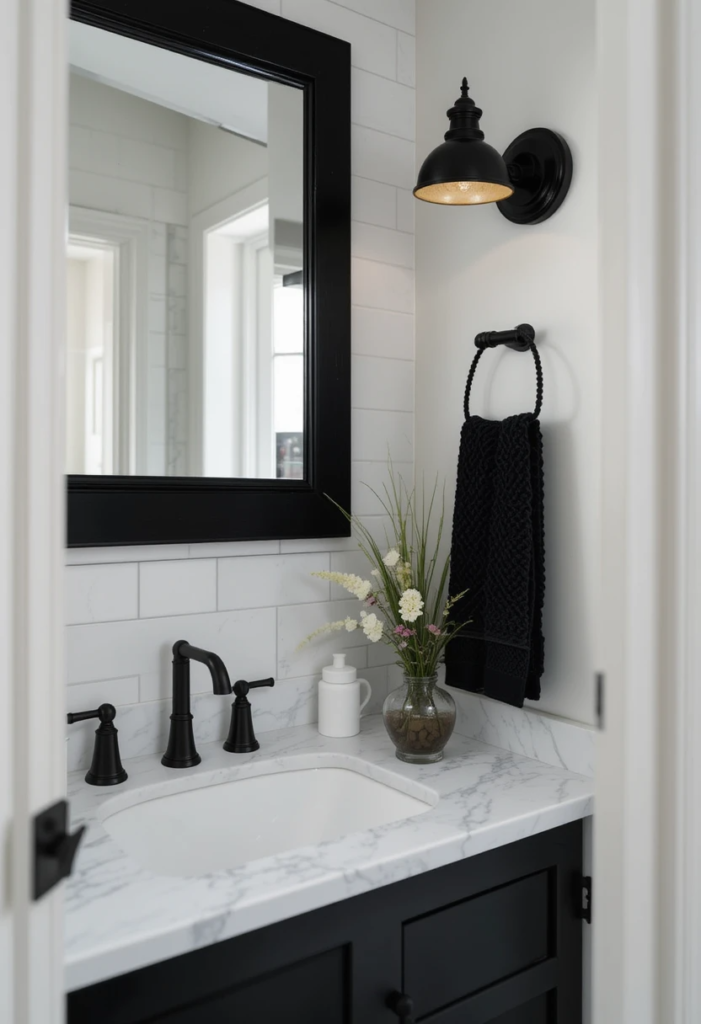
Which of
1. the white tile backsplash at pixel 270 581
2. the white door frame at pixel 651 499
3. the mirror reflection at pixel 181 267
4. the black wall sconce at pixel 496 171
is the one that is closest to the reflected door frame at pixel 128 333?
the mirror reflection at pixel 181 267

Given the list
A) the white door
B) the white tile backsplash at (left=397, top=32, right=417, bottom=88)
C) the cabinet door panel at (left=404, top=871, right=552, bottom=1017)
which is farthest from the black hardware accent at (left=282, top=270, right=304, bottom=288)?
the cabinet door panel at (left=404, top=871, right=552, bottom=1017)

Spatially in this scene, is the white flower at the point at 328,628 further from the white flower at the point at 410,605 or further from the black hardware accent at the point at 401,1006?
the black hardware accent at the point at 401,1006

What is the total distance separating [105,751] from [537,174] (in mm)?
1215

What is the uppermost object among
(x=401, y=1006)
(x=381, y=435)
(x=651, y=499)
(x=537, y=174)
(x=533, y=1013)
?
(x=537, y=174)

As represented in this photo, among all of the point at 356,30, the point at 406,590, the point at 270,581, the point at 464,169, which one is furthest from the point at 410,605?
the point at 356,30

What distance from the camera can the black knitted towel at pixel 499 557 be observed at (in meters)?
1.40

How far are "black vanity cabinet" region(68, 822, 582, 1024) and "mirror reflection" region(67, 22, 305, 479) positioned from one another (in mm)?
776

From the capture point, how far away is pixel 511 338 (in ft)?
4.86

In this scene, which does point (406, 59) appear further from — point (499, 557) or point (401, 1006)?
point (401, 1006)

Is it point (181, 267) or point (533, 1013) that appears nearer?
point (533, 1013)

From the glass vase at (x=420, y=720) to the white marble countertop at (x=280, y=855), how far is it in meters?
0.03

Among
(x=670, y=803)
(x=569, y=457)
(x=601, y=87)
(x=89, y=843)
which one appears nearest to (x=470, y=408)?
(x=569, y=457)

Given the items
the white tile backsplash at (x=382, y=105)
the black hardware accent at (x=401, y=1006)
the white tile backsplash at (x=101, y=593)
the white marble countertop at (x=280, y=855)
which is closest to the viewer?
the white marble countertop at (x=280, y=855)

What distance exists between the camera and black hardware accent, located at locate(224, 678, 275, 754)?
57.6 inches
